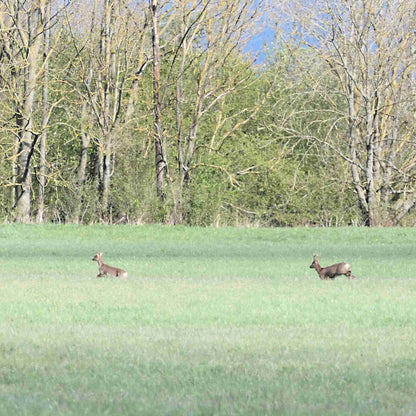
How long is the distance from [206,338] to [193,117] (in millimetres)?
28880

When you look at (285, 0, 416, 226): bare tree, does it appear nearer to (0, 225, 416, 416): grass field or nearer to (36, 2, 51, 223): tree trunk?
(36, 2, 51, 223): tree trunk

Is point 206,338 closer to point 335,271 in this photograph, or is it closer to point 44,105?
point 335,271

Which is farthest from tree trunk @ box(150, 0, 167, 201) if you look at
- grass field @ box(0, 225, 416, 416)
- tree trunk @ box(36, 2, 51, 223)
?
grass field @ box(0, 225, 416, 416)

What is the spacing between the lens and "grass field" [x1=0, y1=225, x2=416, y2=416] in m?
5.69

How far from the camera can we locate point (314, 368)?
268 inches

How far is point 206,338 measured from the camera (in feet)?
27.9

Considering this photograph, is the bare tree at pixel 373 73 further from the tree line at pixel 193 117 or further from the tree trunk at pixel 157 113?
the tree trunk at pixel 157 113

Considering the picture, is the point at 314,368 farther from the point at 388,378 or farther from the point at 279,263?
the point at 279,263

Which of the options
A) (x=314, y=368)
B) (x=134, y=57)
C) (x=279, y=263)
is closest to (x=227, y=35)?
(x=134, y=57)

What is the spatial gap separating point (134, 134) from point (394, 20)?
11606 mm

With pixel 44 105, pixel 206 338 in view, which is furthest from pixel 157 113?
pixel 206 338

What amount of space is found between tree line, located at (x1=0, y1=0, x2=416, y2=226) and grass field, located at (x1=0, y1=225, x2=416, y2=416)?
12865 millimetres

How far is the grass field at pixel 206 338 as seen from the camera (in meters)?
5.69

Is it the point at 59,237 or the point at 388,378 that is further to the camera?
the point at 59,237
